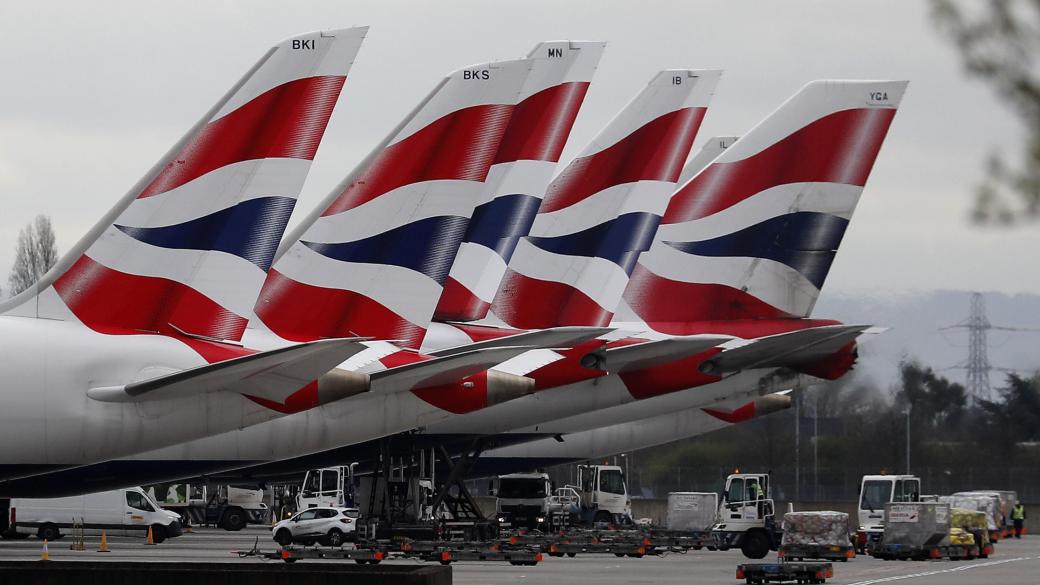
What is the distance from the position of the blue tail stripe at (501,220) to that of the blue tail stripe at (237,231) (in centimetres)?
1125

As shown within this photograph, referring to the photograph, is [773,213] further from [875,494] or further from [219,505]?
[219,505]

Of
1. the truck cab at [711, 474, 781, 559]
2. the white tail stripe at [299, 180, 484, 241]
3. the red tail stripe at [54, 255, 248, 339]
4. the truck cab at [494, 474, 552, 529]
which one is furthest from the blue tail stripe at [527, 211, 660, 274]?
the truck cab at [494, 474, 552, 529]

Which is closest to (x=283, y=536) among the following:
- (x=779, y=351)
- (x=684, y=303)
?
(x=684, y=303)

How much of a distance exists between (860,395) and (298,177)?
233ft

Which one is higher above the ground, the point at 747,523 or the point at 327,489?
the point at 327,489

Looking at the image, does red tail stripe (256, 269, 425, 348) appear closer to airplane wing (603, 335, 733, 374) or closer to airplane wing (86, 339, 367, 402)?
airplane wing (86, 339, 367, 402)

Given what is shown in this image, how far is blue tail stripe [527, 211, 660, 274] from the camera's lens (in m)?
35.7

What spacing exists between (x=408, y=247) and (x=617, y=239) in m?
8.58

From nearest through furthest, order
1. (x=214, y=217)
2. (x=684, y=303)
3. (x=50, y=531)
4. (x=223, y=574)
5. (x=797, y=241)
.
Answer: (x=223, y=574) → (x=214, y=217) → (x=797, y=241) → (x=684, y=303) → (x=50, y=531)

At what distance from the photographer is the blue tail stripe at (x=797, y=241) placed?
37.4 meters

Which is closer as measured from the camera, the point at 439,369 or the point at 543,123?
the point at 439,369

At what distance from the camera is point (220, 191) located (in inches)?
919

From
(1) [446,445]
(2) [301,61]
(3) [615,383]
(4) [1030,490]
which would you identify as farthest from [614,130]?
(4) [1030,490]

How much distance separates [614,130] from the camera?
119ft
